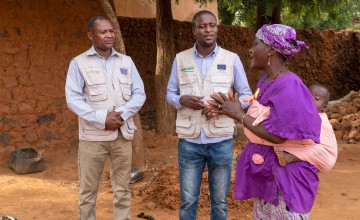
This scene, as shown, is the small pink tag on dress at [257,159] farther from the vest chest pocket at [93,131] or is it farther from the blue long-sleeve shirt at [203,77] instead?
the vest chest pocket at [93,131]

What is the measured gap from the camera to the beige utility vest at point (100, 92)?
12.8 feet

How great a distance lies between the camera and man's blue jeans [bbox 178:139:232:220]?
373cm

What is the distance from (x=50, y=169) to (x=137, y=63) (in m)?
4.14

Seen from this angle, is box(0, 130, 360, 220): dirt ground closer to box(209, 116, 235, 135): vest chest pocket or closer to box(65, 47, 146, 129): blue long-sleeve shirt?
box(65, 47, 146, 129): blue long-sleeve shirt

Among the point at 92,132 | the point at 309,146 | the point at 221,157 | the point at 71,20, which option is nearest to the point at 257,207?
the point at 309,146

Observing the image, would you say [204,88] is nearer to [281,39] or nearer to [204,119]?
[204,119]

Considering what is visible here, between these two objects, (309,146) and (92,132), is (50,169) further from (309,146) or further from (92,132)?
(309,146)

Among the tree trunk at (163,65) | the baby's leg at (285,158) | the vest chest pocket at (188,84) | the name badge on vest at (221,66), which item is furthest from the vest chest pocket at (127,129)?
the tree trunk at (163,65)

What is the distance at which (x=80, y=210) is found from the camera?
4.01 metres

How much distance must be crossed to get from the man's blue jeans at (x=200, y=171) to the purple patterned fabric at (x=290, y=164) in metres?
0.74

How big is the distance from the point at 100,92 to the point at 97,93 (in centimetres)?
3

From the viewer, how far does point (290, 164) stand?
9.02 feet

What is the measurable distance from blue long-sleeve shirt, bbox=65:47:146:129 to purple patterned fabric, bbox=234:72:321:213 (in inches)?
50.9

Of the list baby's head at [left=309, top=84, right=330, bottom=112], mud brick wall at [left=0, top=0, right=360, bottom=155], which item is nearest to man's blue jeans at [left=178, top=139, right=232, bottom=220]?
baby's head at [left=309, top=84, right=330, bottom=112]
